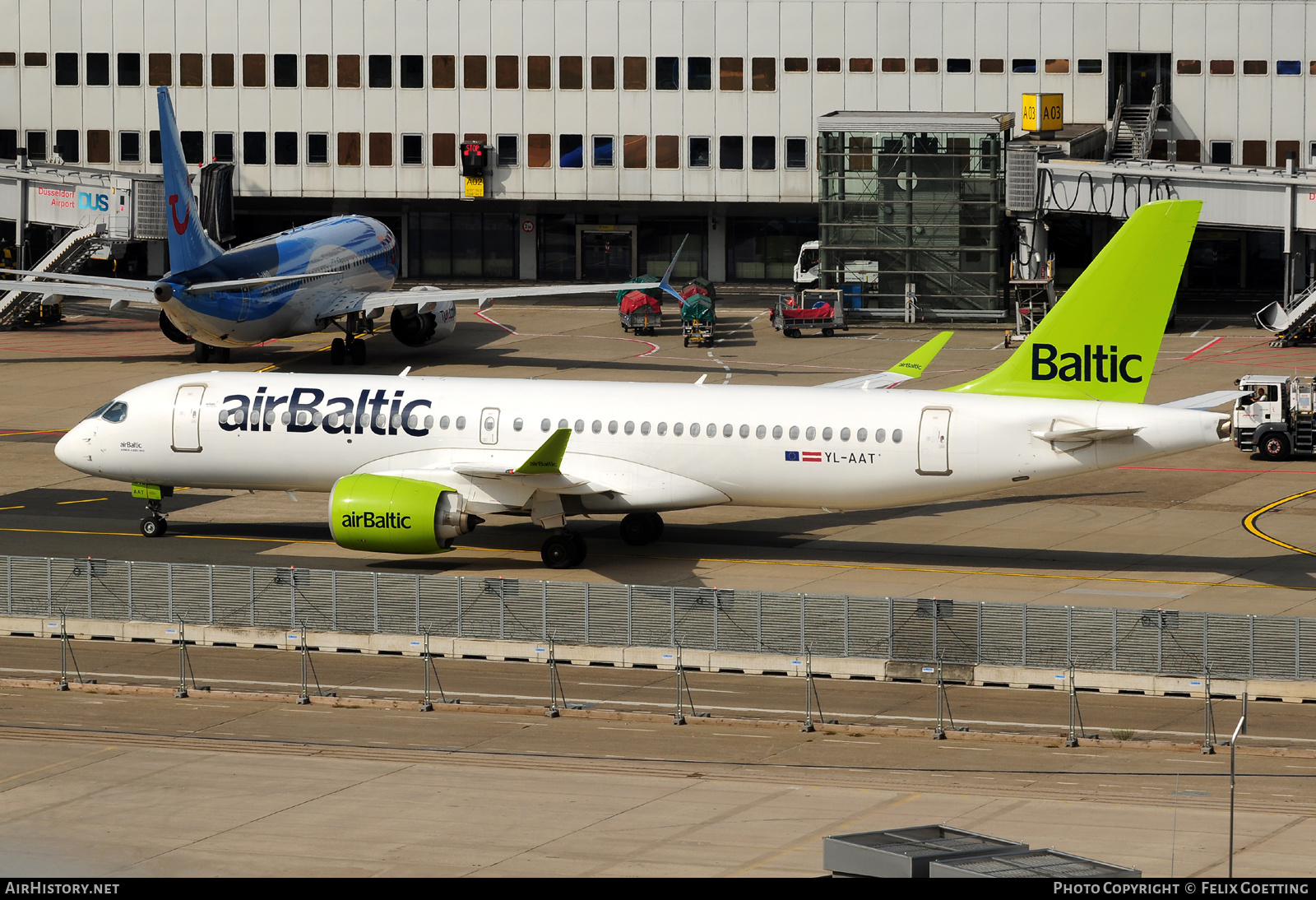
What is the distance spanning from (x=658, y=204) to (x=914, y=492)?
7403cm

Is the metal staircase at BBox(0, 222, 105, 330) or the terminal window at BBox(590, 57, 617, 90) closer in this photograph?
the metal staircase at BBox(0, 222, 105, 330)

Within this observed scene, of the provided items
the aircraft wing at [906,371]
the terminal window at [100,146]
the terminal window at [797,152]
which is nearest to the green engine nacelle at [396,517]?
the aircraft wing at [906,371]

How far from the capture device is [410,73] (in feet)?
360

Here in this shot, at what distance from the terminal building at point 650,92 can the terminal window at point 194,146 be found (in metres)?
0.15

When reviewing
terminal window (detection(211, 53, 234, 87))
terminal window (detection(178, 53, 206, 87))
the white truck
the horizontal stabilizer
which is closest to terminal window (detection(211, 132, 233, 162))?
terminal window (detection(211, 53, 234, 87))

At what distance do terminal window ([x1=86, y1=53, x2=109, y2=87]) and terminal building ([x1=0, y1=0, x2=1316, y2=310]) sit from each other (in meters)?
0.18

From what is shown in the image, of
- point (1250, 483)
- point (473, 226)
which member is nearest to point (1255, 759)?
point (1250, 483)

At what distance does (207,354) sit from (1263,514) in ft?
158

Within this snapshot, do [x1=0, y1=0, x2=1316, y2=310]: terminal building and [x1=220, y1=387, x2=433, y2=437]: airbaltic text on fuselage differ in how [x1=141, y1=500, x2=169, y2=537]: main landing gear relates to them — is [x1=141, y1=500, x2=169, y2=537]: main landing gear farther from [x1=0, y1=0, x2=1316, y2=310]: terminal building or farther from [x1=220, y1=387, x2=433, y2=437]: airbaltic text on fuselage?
[x1=0, y1=0, x2=1316, y2=310]: terminal building

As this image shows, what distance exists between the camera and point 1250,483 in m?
56.5

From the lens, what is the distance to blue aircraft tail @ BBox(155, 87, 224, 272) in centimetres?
7169

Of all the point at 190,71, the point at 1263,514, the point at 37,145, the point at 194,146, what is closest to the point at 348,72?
→ the point at 190,71

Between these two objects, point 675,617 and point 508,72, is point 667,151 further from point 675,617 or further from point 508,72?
point 675,617
